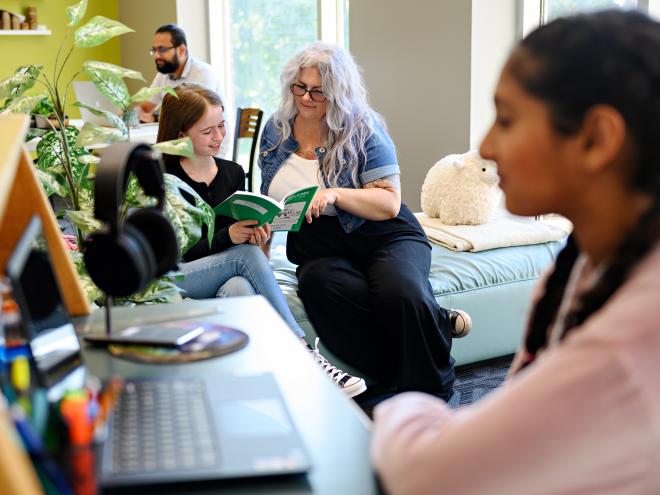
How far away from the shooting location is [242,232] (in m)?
2.82

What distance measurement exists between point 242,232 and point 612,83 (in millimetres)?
2142

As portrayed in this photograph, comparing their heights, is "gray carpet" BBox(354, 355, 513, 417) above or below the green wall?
below

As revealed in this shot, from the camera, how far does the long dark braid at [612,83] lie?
29.2 inches

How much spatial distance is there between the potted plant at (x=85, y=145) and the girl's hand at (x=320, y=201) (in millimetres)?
692

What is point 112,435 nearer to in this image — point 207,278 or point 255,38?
point 207,278

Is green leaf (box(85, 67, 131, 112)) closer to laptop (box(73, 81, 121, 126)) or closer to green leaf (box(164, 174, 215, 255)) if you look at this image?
green leaf (box(164, 174, 215, 255))

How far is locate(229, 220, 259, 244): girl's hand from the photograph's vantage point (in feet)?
9.24

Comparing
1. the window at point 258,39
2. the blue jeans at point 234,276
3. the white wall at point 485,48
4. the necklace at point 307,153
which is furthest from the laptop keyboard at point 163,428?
the window at point 258,39

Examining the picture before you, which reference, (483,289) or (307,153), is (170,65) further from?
(483,289)

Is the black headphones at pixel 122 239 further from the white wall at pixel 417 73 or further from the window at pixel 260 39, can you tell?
the window at pixel 260 39

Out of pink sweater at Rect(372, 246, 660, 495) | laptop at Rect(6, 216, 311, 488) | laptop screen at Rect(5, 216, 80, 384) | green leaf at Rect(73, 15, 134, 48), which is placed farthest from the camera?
green leaf at Rect(73, 15, 134, 48)

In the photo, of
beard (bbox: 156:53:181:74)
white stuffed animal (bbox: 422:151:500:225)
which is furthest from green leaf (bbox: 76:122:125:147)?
beard (bbox: 156:53:181:74)

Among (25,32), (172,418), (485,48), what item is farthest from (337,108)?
(25,32)

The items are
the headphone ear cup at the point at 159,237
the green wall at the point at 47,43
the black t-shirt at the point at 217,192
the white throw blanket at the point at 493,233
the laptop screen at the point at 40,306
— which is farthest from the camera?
the green wall at the point at 47,43
